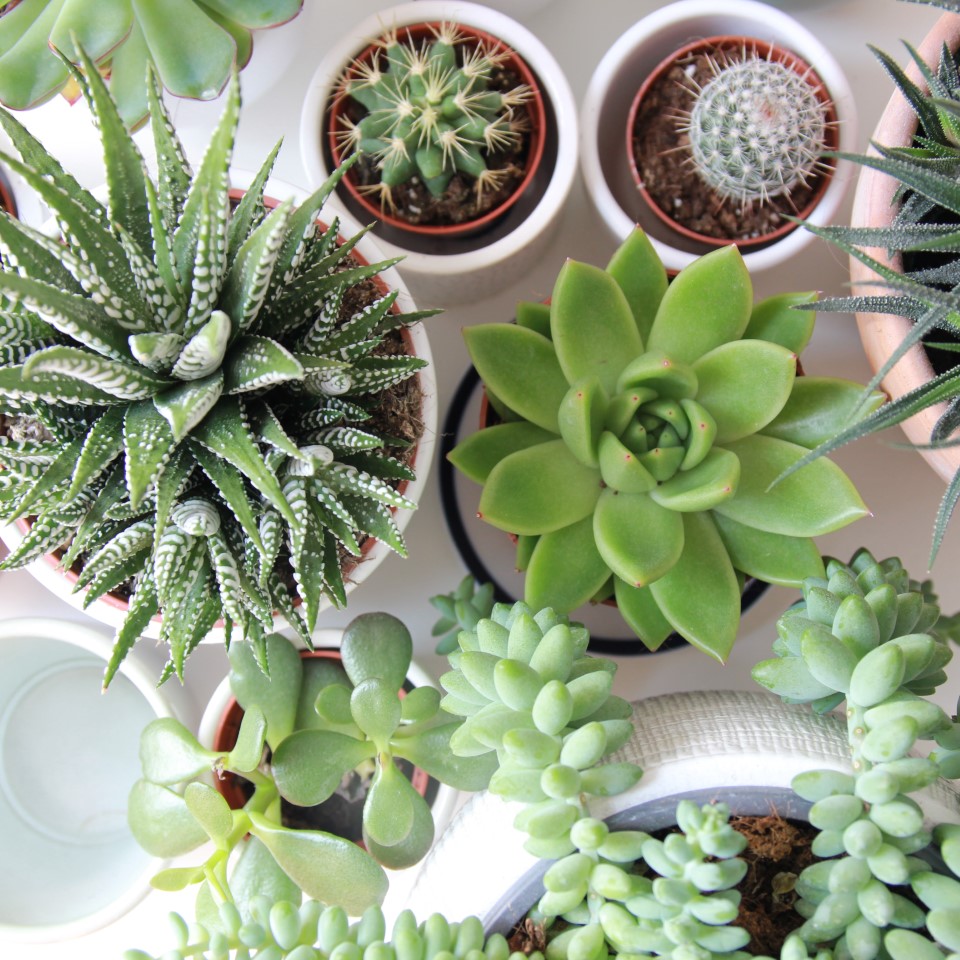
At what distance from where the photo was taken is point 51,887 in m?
0.89

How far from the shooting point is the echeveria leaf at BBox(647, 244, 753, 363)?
703 mm

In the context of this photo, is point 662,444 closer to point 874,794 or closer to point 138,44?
point 874,794

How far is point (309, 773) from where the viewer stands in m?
0.72

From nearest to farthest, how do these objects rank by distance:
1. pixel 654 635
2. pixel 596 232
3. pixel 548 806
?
1. pixel 548 806
2. pixel 654 635
3. pixel 596 232

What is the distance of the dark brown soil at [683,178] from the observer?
88 cm

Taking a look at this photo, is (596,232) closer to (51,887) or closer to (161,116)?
(161,116)

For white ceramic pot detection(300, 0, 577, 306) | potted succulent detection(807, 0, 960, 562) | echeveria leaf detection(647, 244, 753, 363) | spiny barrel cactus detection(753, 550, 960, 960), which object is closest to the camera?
spiny barrel cactus detection(753, 550, 960, 960)

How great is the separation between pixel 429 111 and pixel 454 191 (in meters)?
0.09

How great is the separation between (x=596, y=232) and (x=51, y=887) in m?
0.88

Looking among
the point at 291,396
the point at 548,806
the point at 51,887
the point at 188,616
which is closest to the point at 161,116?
the point at 291,396

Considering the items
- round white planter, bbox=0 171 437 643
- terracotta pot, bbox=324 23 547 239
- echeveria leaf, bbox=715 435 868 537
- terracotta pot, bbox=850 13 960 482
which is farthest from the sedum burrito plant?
terracotta pot, bbox=850 13 960 482

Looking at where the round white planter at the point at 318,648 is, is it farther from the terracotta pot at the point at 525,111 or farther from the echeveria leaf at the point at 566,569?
the terracotta pot at the point at 525,111

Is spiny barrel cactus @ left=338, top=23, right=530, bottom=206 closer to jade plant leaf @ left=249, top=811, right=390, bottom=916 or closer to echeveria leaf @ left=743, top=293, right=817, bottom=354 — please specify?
echeveria leaf @ left=743, top=293, right=817, bottom=354

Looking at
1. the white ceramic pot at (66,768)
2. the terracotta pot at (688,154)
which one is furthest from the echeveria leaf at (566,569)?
the white ceramic pot at (66,768)
